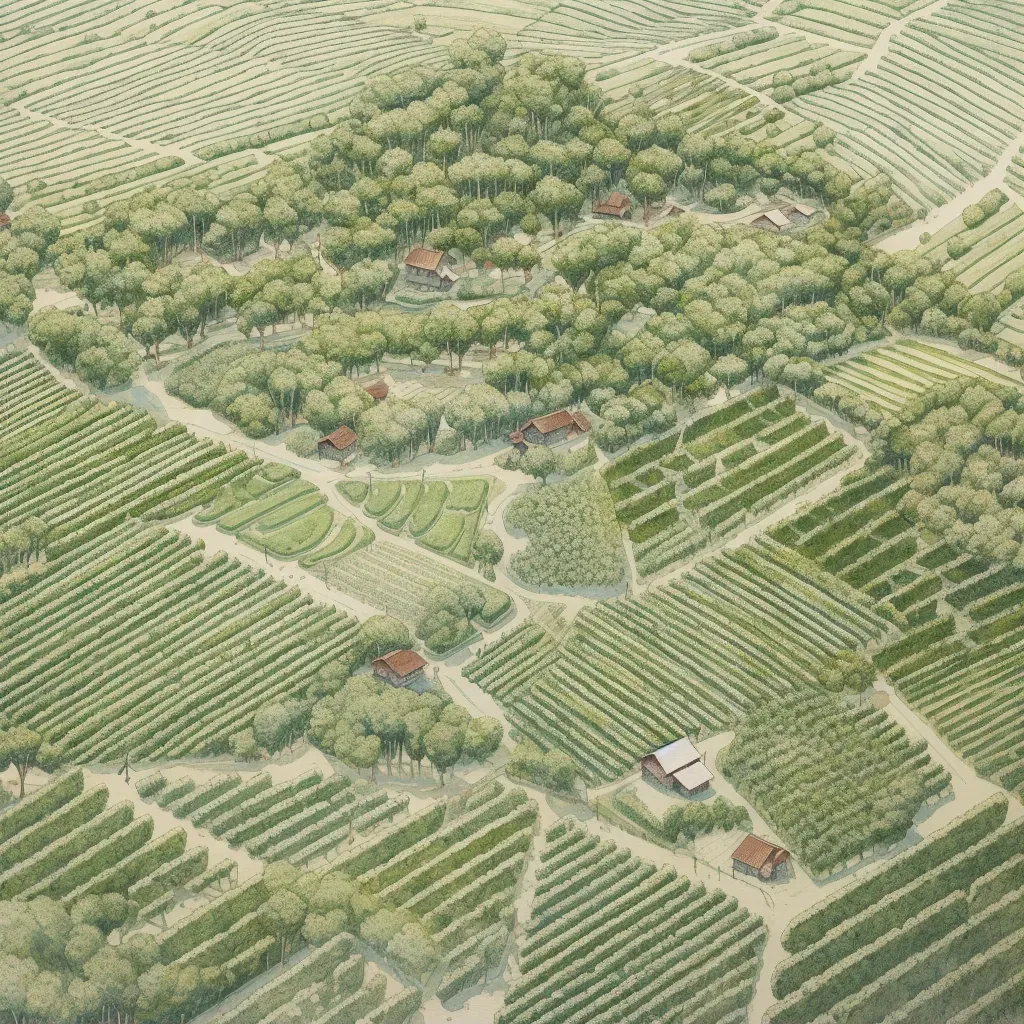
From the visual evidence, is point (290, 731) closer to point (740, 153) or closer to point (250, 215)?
point (250, 215)

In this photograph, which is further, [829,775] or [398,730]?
[398,730]

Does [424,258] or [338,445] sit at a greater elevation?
[424,258]

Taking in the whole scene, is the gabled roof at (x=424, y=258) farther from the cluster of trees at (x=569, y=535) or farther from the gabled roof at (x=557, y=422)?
the cluster of trees at (x=569, y=535)

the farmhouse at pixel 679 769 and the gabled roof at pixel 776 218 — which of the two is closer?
the farmhouse at pixel 679 769

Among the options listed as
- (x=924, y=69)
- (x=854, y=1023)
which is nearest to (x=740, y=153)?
(x=924, y=69)

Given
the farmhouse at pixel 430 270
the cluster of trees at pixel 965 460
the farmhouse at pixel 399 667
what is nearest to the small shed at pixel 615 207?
the farmhouse at pixel 430 270

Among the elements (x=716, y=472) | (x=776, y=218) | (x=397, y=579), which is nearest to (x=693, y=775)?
(x=397, y=579)

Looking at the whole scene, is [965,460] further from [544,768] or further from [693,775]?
[544,768]

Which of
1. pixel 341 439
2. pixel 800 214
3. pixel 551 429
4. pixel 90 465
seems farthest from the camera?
pixel 800 214
